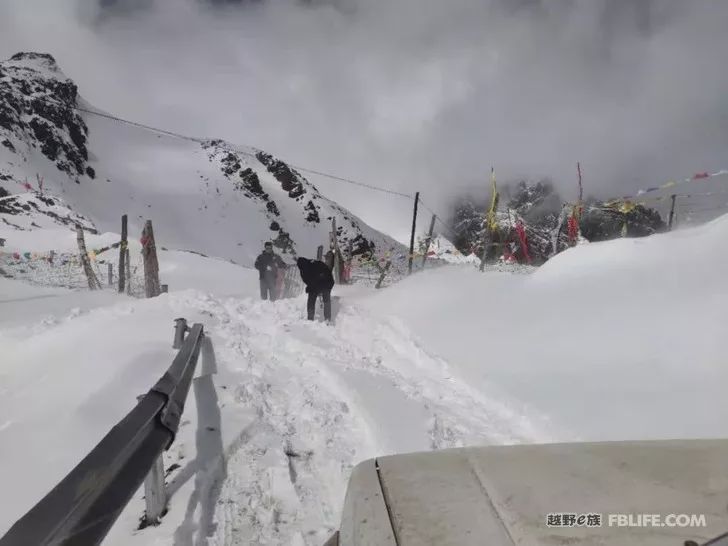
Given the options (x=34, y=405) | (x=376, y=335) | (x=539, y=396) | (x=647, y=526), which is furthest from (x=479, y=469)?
(x=376, y=335)

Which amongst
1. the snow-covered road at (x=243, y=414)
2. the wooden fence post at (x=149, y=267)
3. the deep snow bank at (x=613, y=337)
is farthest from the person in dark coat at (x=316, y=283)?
the wooden fence post at (x=149, y=267)

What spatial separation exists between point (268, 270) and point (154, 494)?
1040 centimetres

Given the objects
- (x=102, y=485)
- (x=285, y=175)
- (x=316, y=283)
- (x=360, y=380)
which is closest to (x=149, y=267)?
(x=316, y=283)

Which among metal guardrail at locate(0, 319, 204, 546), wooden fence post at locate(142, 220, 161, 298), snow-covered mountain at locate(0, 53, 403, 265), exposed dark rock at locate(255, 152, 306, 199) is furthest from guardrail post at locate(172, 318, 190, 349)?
exposed dark rock at locate(255, 152, 306, 199)

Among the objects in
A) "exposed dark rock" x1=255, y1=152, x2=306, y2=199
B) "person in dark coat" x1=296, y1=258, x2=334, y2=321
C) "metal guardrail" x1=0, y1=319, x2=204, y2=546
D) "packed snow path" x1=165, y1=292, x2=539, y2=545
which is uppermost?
"exposed dark rock" x1=255, y1=152, x2=306, y2=199

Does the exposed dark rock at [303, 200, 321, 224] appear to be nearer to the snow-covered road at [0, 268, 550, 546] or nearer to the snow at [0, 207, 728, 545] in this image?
the snow at [0, 207, 728, 545]

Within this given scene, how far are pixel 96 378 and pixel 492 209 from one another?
12.6 metres

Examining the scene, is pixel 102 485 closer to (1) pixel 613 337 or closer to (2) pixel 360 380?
(2) pixel 360 380

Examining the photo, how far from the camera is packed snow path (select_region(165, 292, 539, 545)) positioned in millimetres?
2779

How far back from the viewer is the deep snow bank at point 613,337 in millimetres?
4082

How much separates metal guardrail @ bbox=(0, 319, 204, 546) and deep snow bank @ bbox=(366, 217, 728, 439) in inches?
134

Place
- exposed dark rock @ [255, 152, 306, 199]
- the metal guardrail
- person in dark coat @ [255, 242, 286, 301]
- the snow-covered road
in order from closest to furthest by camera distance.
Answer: the metal guardrail, the snow-covered road, person in dark coat @ [255, 242, 286, 301], exposed dark rock @ [255, 152, 306, 199]

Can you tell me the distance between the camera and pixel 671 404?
13.1 ft

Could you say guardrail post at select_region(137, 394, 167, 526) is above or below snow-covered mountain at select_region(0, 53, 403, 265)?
below
